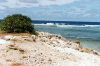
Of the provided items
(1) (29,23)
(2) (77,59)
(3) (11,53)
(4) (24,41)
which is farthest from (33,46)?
(1) (29,23)

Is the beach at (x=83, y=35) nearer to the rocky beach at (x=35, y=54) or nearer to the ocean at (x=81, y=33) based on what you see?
the ocean at (x=81, y=33)

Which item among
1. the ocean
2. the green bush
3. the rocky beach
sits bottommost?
the ocean

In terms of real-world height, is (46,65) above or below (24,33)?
below

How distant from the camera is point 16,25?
20.5m

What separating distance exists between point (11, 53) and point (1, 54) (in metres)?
0.72

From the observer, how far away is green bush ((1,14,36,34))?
810 inches

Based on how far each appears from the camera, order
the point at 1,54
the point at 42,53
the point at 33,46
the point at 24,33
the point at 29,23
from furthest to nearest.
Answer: the point at 29,23 → the point at 24,33 → the point at 33,46 → the point at 42,53 → the point at 1,54

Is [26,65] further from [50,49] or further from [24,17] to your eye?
[24,17]

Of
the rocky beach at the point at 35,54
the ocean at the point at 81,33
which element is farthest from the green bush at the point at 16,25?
the ocean at the point at 81,33

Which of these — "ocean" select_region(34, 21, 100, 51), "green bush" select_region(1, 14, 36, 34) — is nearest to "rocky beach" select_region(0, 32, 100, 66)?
"green bush" select_region(1, 14, 36, 34)

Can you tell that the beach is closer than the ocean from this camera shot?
Yes

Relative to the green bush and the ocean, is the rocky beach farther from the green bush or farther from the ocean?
the ocean

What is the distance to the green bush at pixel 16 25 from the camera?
2058cm

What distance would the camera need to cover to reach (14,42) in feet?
56.7
